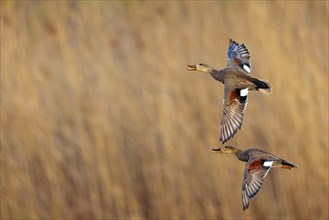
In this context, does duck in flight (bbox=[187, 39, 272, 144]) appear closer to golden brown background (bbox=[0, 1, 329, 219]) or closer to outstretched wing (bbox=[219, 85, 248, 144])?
outstretched wing (bbox=[219, 85, 248, 144])

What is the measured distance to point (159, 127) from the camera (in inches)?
110

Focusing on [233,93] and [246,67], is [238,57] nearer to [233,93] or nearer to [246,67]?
[246,67]

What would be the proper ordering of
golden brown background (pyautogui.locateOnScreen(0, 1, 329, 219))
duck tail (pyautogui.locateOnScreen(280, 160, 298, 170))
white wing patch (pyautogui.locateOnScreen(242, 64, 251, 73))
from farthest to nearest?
golden brown background (pyautogui.locateOnScreen(0, 1, 329, 219)) < white wing patch (pyautogui.locateOnScreen(242, 64, 251, 73)) < duck tail (pyautogui.locateOnScreen(280, 160, 298, 170))

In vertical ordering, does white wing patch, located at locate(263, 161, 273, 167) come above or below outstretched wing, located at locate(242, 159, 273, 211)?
above

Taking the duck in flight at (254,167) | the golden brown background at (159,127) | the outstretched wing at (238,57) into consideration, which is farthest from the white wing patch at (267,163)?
the golden brown background at (159,127)

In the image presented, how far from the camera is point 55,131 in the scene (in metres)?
2.83

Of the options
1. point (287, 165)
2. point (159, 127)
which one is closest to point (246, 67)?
point (287, 165)

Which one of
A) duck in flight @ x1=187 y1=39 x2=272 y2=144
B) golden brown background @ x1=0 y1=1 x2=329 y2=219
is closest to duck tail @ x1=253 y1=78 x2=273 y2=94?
duck in flight @ x1=187 y1=39 x2=272 y2=144

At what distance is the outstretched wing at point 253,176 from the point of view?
937 millimetres

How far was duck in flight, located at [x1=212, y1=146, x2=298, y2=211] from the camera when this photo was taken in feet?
3.08

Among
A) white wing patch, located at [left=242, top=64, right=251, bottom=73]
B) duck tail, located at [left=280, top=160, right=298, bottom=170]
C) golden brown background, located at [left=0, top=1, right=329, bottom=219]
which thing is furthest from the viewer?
golden brown background, located at [left=0, top=1, right=329, bottom=219]

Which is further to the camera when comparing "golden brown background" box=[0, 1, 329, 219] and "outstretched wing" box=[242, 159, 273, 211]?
"golden brown background" box=[0, 1, 329, 219]

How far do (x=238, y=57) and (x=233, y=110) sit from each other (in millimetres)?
238

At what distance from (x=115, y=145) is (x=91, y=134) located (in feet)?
0.30
